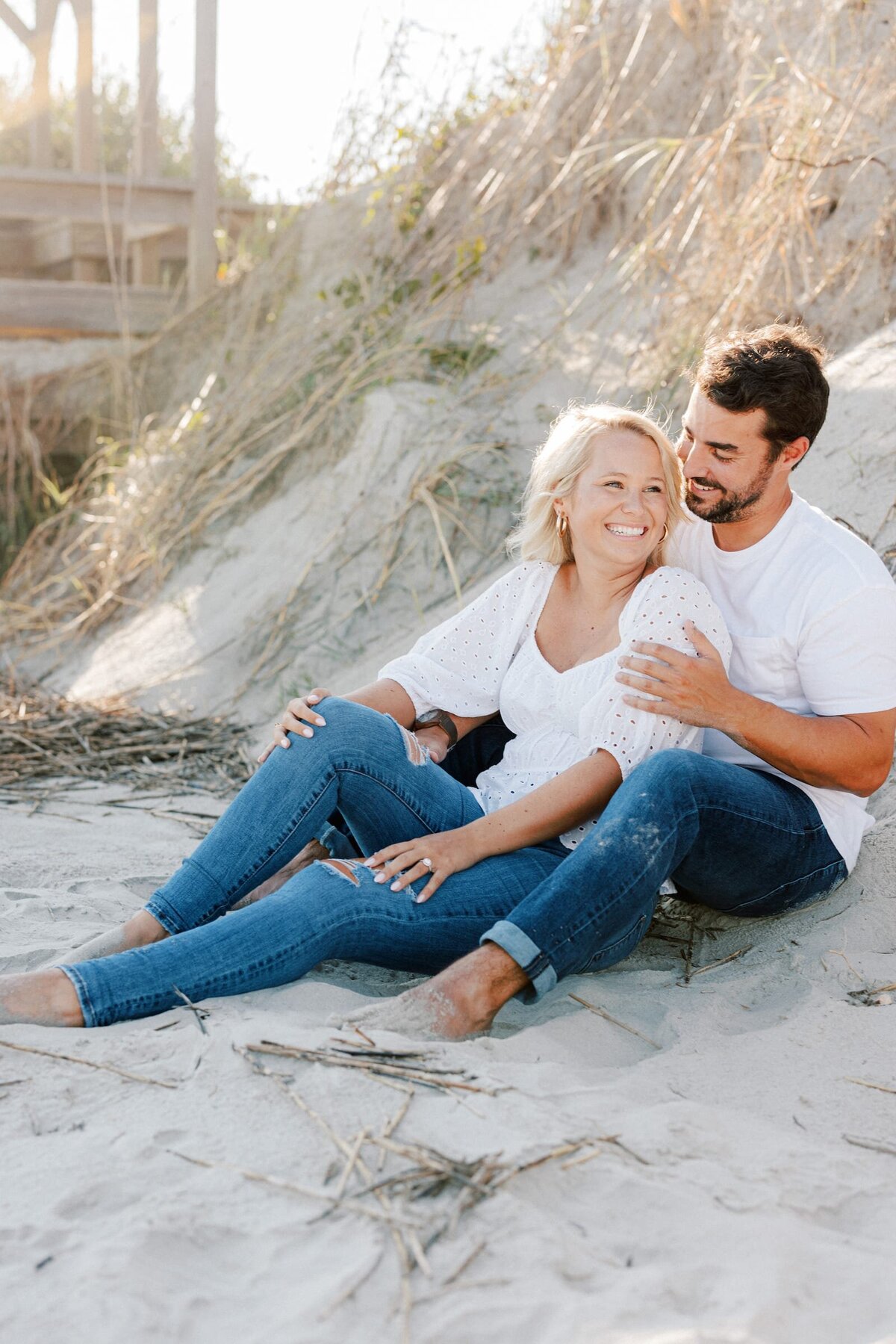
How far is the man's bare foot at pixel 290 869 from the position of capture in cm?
286

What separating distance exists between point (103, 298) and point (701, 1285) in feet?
25.0

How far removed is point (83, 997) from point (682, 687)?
1.27 m

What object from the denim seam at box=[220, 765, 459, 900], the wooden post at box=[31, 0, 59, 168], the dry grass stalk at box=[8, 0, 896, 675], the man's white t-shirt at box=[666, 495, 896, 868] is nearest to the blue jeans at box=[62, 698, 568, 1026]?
the denim seam at box=[220, 765, 459, 900]

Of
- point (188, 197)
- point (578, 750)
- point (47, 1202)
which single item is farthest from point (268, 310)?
point (47, 1202)

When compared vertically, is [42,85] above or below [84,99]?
above

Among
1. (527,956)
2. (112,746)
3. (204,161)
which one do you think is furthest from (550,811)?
(204,161)

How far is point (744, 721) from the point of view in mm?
2557

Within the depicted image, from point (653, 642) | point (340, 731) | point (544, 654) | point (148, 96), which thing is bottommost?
point (340, 731)

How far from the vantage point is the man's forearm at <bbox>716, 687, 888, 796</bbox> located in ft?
8.41

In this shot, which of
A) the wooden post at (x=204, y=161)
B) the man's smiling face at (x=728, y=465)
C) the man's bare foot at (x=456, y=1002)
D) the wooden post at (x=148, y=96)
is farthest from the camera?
the wooden post at (x=148, y=96)

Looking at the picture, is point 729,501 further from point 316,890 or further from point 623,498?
point 316,890

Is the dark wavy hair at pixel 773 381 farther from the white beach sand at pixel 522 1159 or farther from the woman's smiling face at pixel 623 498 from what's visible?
the white beach sand at pixel 522 1159

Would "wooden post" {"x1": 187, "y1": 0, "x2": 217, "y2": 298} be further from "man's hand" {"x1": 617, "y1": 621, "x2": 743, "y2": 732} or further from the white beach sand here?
"man's hand" {"x1": 617, "y1": 621, "x2": 743, "y2": 732}

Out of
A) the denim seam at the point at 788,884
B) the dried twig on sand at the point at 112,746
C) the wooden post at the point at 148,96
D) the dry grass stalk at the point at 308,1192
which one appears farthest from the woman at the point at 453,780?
the wooden post at the point at 148,96
